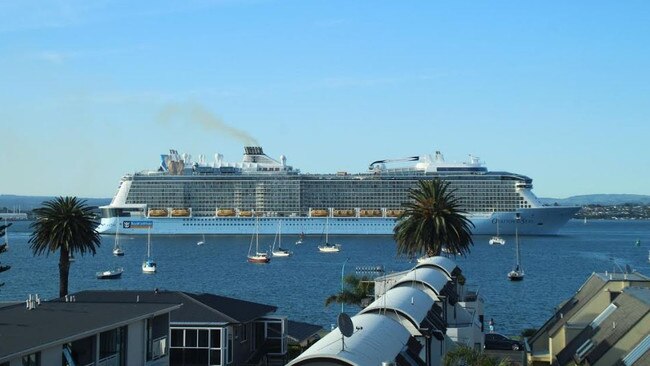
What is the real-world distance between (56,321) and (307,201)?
13724 cm

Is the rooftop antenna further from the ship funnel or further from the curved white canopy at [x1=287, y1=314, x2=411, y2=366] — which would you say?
the ship funnel

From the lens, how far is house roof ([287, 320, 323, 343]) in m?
29.6

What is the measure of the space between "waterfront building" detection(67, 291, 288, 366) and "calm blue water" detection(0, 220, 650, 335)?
17.5 meters

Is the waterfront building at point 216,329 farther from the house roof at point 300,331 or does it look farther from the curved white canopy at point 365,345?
the curved white canopy at point 365,345

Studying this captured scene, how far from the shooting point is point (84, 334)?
16500mm

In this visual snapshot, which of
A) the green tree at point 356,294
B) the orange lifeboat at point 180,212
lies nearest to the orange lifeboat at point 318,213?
the orange lifeboat at point 180,212

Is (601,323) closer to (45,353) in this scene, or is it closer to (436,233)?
(45,353)

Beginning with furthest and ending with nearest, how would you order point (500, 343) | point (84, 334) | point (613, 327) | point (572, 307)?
point (500, 343)
point (572, 307)
point (613, 327)
point (84, 334)

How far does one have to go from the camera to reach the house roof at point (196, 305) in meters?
23.3

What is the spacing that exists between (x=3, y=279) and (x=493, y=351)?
6172 centimetres

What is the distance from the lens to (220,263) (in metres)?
104

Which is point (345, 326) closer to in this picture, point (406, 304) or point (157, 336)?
point (406, 304)

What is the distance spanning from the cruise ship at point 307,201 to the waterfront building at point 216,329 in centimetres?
12004

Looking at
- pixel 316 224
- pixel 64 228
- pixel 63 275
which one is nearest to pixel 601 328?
pixel 63 275
